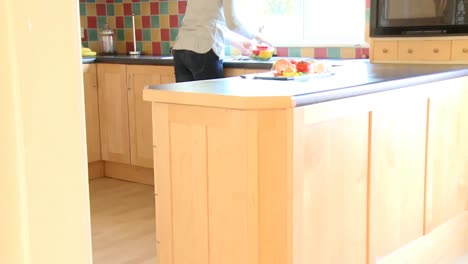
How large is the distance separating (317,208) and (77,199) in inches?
51.3

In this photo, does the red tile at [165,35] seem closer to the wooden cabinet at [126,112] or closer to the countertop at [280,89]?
the wooden cabinet at [126,112]

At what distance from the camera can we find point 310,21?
4.09 metres

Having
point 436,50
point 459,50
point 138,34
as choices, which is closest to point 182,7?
point 138,34

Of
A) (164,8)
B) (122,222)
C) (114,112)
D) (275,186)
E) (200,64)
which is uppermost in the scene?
(164,8)

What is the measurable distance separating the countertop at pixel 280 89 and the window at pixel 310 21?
146 centimetres

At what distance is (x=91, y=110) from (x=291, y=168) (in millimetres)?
2830

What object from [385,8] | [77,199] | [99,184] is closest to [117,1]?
[99,184]

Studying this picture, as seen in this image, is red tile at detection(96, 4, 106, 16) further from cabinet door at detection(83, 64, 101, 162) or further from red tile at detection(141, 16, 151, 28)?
cabinet door at detection(83, 64, 101, 162)

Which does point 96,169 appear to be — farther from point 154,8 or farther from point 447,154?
point 447,154

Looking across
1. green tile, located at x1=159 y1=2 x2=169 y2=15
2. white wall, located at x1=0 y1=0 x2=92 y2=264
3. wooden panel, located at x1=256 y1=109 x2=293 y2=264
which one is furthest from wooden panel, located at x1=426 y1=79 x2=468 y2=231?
green tile, located at x1=159 y1=2 x2=169 y2=15

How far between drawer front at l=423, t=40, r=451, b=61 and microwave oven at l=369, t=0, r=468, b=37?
0.05 m

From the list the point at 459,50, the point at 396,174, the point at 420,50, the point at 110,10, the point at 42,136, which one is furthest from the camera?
the point at 110,10

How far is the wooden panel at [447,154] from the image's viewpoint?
252cm

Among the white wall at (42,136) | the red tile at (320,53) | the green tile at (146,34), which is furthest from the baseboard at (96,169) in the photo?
the white wall at (42,136)
